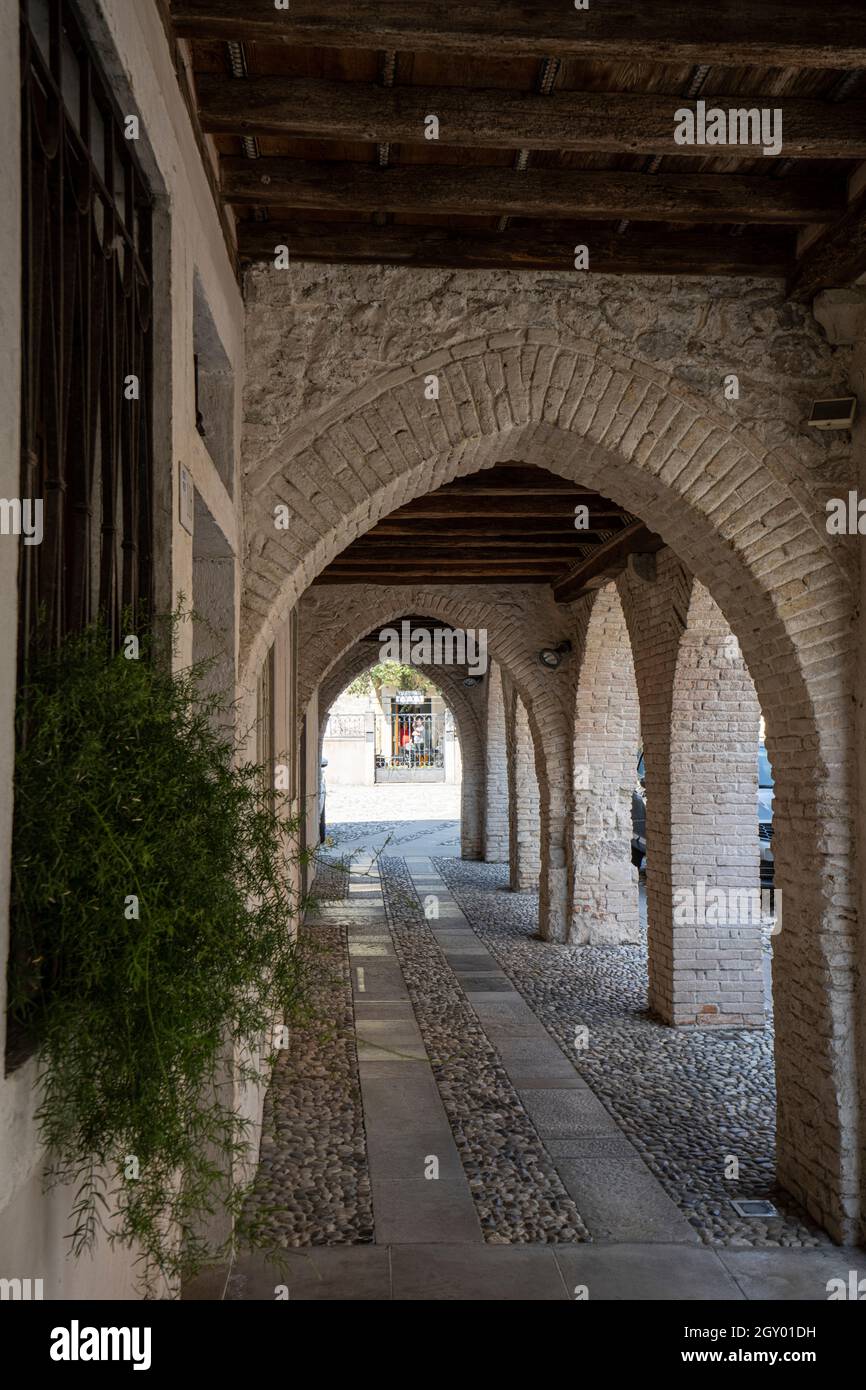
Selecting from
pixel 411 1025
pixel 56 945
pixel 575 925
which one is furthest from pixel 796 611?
pixel 575 925

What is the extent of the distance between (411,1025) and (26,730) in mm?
5920

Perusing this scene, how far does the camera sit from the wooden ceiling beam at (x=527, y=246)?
4445 mm

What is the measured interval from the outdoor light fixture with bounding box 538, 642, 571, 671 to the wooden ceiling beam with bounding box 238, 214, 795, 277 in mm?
5716

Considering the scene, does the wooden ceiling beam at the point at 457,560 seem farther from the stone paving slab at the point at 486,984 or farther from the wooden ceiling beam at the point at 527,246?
the wooden ceiling beam at the point at 527,246

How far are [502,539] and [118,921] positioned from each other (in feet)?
24.3

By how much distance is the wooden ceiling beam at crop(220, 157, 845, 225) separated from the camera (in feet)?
13.3

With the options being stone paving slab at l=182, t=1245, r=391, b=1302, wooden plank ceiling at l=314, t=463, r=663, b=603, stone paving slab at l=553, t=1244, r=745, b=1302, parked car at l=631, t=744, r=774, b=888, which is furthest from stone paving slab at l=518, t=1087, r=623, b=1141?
parked car at l=631, t=744, r=774, b=888

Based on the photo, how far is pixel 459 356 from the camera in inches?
178

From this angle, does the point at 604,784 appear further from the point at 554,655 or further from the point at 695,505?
the point at 695,505

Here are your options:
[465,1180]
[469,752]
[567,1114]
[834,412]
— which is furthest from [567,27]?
[469,752]

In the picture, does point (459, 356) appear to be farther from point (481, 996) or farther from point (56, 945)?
point (481, 996)

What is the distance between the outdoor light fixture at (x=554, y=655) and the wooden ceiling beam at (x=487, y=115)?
21.5ft

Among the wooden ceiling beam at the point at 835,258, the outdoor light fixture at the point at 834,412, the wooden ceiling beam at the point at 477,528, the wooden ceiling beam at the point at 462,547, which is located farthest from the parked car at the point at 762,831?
the wooden ceiling beam at the point at 835,258

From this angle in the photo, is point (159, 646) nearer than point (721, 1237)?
Yes
